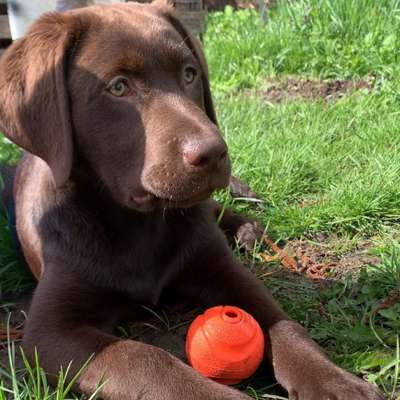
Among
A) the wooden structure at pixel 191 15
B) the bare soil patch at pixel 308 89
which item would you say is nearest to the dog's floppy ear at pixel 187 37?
the bare soil patch at pixel 308 89

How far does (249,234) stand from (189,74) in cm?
104

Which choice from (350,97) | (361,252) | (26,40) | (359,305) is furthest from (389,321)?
(350,97)

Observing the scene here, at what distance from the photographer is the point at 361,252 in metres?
3.16

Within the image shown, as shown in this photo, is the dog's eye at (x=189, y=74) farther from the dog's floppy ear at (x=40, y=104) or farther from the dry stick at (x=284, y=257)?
the dry stick at (x=284, y=257)

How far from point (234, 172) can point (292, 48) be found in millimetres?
2187

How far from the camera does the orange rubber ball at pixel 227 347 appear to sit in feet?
6.99

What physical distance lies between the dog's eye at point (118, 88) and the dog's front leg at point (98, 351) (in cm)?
70

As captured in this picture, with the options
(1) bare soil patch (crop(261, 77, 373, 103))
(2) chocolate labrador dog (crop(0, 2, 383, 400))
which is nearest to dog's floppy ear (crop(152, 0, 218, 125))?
(2) chocolate labrador dog (crop(0, 2, 383, 400))

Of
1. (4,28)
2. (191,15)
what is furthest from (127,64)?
(191,15)

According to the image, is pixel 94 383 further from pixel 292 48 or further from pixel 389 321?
pixel 292 48

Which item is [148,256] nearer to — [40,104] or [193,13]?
[40,104]

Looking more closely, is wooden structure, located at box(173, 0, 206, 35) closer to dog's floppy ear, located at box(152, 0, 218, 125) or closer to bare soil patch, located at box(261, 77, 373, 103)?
bare soil patch, located at box(261, 77, 373, 103)

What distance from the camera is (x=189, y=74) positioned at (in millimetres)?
2559

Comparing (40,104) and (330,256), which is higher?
(40,104)
